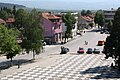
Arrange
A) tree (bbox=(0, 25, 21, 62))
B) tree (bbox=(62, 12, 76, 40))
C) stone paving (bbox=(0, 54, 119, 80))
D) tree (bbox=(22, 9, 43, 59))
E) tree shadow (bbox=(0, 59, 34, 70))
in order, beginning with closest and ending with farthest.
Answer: stone paving (bbox=(0, 54, 119, 80)), tree (bbox=(0, 25, 21, 62)), tree shadow (bbox=(0, 59, 34, 70)), tree (bbox=(22, 9, 43, 59)), tree (bbox=(62, 12, 76, 40))

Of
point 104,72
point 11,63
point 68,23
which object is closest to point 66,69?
point 104,72

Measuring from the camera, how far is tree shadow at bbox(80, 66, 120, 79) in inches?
1435

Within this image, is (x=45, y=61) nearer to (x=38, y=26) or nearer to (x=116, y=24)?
(x=38, y=26)

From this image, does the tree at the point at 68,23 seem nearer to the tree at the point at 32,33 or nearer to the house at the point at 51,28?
the house at the point at 51,28

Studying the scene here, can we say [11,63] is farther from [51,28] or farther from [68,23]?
[68,23]

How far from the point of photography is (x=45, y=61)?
47.8 metres

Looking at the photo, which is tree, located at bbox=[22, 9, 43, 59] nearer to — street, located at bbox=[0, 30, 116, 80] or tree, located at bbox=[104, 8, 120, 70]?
street, located at bbox=[0, 30, 116, 80]

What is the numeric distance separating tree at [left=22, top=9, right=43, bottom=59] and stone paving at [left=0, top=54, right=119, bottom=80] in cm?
410

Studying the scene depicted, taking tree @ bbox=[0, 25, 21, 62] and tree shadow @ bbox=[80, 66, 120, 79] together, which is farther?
tree @ bbox=[0, 25, 21, 62]

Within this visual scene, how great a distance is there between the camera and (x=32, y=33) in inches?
1885

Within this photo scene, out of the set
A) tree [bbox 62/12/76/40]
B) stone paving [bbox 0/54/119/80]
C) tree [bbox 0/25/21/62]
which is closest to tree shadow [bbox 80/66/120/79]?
stone paving [bbox 0/54/119/80]

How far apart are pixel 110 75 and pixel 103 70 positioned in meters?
3.25

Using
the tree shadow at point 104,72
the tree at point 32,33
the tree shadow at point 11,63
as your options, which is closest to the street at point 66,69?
the tree shadow at point 104,72

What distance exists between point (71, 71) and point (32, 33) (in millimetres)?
10780
